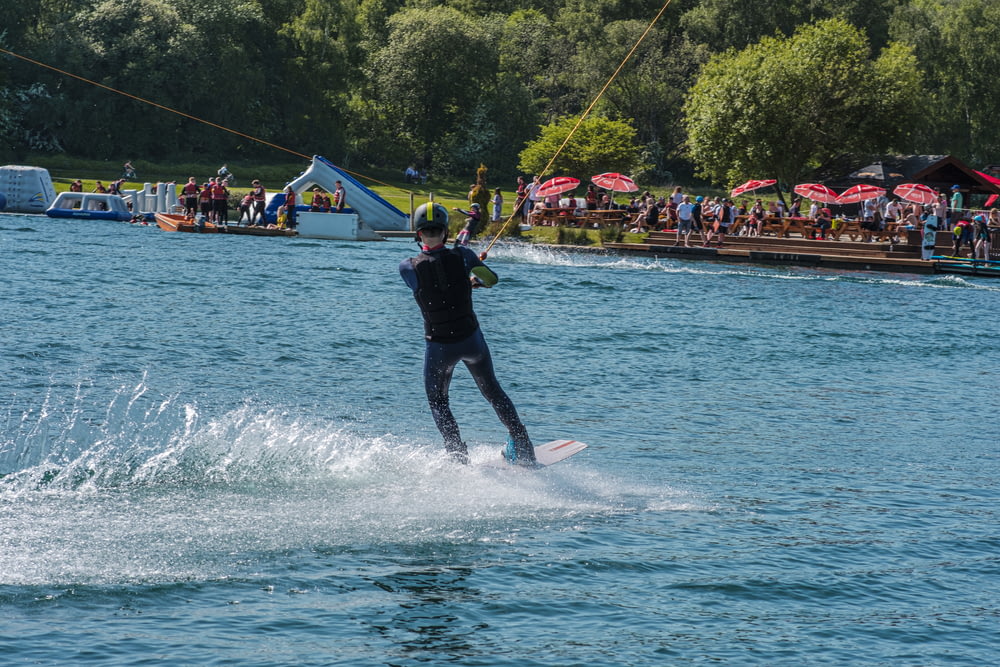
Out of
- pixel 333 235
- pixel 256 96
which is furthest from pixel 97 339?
pixel 256 96

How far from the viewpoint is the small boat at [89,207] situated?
44000 millimetres

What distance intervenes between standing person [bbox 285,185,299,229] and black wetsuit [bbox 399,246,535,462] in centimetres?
3368

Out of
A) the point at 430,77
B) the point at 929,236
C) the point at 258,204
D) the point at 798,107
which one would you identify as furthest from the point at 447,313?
the point at 430,77

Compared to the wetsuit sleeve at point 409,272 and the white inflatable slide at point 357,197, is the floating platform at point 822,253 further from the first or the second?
the wetsuit sleeve at point 409,272

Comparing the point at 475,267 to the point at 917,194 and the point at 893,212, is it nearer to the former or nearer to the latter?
the point at 917,194

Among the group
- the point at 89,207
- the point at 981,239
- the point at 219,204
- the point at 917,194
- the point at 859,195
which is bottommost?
the point at 89,207

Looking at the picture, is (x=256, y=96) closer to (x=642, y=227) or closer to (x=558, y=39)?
(x=558, y=39)

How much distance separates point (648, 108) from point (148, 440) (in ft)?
244

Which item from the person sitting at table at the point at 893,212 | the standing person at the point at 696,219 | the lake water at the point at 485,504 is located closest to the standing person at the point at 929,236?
the person sitting at table at the point at 893,212

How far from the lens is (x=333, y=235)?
4228 centimetres

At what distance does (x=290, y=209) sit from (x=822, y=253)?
18219mm

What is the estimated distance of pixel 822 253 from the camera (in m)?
37.6

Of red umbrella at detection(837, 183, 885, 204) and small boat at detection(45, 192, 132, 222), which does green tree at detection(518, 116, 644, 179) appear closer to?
red umbrella at detection(837, 183, 885, 204)

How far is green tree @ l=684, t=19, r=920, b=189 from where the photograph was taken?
53500mm
